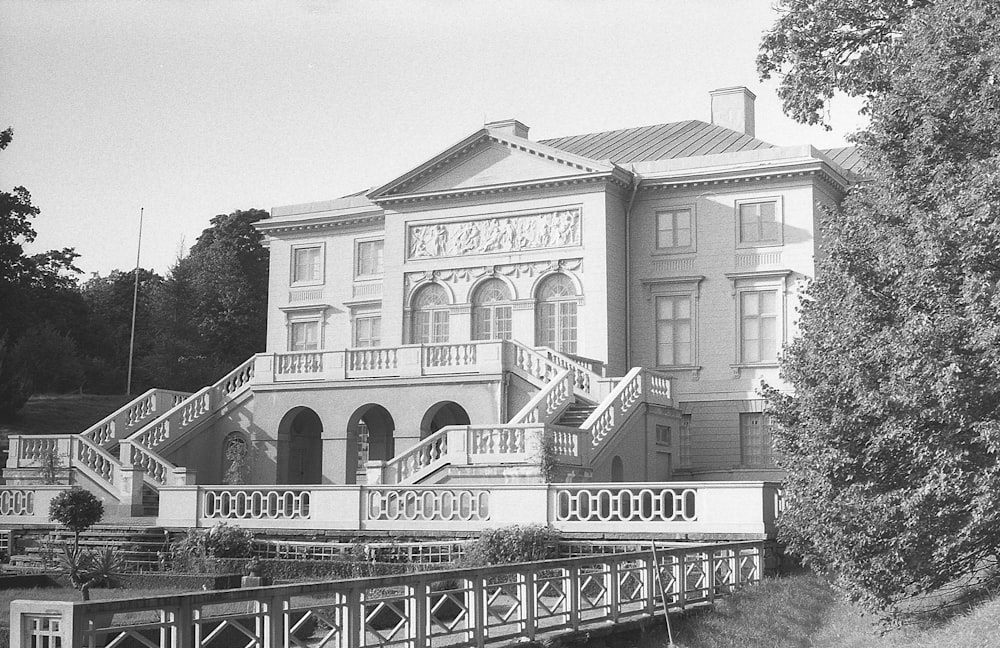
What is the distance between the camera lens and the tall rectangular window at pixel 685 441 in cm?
3794

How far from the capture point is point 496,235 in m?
41.1

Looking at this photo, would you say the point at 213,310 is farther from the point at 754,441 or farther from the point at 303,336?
the point at 754,441

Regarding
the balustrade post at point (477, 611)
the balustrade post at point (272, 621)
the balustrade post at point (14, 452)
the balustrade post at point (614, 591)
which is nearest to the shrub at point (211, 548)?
the balustrade post at point (14, 452)

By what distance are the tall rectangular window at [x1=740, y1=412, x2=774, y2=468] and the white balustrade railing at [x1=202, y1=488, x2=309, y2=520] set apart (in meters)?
14.6

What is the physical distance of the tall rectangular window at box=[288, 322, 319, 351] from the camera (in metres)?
46.4

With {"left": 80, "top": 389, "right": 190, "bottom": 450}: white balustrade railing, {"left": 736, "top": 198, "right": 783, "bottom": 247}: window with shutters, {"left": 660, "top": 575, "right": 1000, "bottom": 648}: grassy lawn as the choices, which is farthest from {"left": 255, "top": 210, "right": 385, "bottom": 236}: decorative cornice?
{"left": 660, "top": 575, "right": 1000, "bottom": 648}: grassy lawn

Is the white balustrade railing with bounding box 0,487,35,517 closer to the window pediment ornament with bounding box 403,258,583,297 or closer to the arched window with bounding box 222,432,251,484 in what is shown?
the arched window with bounding box 222,432,251,484

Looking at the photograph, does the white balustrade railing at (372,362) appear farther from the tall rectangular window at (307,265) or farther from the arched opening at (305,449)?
the tall rectangular window at (307,265)

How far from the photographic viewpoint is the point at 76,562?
22.5 meters

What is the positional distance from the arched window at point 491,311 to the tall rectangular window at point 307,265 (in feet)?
24.9

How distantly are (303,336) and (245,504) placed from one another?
60.0 ft

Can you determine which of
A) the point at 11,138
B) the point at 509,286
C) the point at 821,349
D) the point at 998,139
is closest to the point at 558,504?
the point at 821,349

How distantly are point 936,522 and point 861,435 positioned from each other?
149 cm

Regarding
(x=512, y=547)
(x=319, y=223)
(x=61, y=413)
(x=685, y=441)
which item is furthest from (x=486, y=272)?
(x=61, y=413)
